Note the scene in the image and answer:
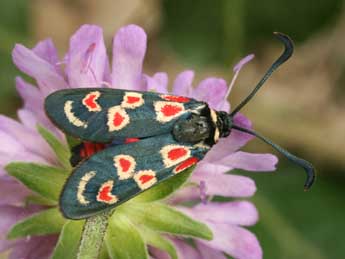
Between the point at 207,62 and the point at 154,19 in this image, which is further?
the point at 154,19

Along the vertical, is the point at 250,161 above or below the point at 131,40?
below

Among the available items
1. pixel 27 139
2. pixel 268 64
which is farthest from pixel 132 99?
pixel 268 64

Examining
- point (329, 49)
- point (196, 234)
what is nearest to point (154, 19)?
point (329, 49)

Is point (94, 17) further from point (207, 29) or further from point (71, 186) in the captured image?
point (71, 186)

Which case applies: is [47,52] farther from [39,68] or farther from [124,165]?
[124,165]

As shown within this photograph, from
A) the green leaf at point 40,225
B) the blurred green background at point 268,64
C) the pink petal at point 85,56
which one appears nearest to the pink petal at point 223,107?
the pink petal at point 85,56

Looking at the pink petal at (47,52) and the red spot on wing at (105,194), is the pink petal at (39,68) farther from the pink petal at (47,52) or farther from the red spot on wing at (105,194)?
the red spot on wing at (105,194)

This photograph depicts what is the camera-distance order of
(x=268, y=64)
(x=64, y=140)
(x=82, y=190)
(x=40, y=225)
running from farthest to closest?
(x=268, y=64)
(x=64, y=140)
(x=40, y=225)
(x=82, y=190)
